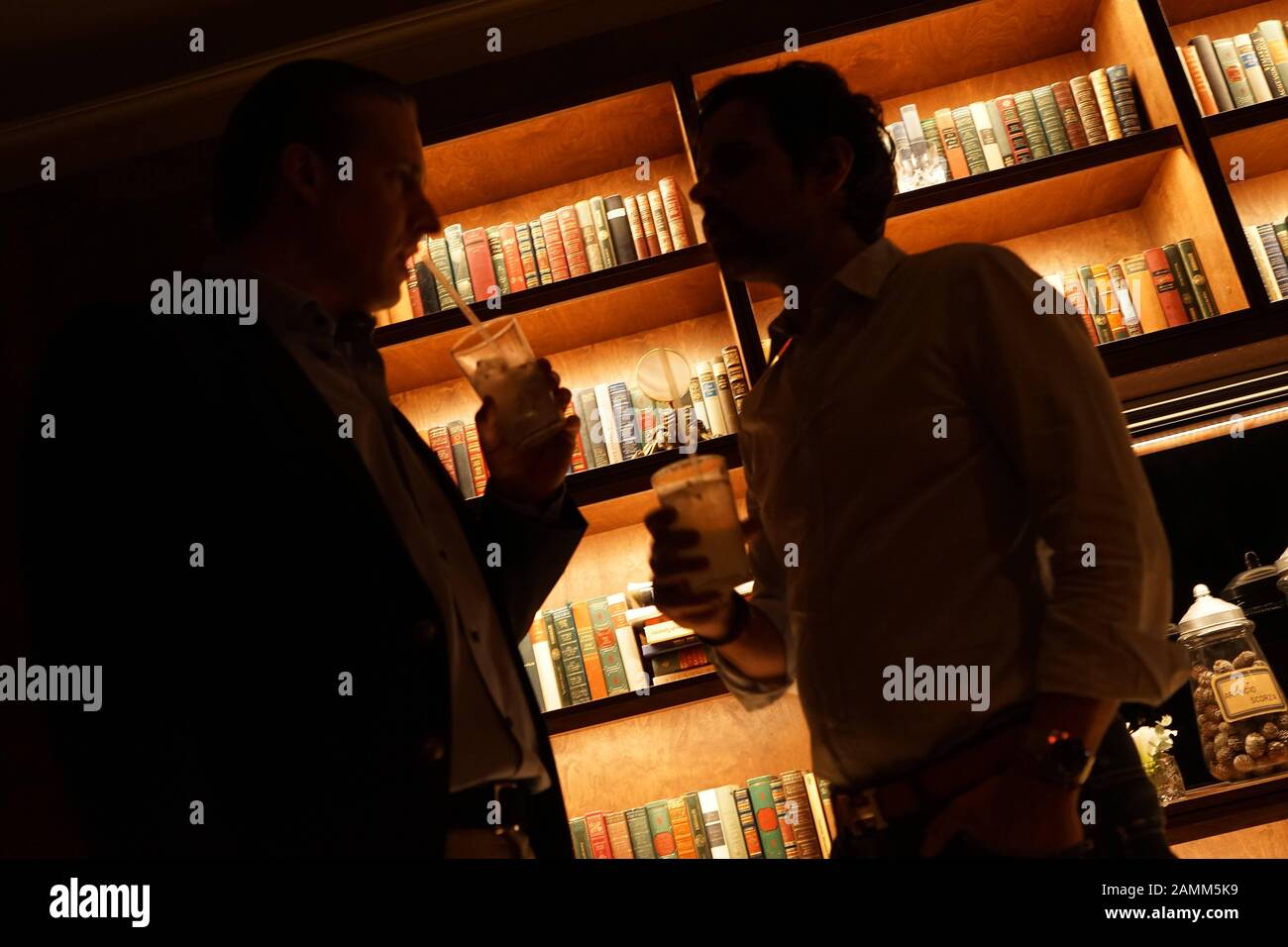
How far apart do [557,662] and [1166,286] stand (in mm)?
1759

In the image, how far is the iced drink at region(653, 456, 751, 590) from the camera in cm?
139

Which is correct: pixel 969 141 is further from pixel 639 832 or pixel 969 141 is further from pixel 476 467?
pixel 639 832

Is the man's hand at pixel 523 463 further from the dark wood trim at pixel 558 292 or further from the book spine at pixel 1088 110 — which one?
the book spine at pixel 1088 110

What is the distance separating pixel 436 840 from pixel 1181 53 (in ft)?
8.97

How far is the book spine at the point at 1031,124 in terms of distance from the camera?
2.69m

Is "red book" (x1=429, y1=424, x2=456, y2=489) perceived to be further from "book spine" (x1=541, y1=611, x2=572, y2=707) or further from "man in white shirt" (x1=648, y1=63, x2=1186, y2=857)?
"man in white shirt" (x1=648, y1=63, x2=1186, y2=857)

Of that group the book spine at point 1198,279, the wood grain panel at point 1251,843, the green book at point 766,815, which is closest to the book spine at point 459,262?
the green book at point 766,815

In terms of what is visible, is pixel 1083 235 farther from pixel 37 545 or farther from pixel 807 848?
pixel 37 545

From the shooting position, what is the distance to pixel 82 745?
0.93m

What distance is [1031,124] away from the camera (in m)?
2.70

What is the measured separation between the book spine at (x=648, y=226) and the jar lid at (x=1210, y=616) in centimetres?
161
